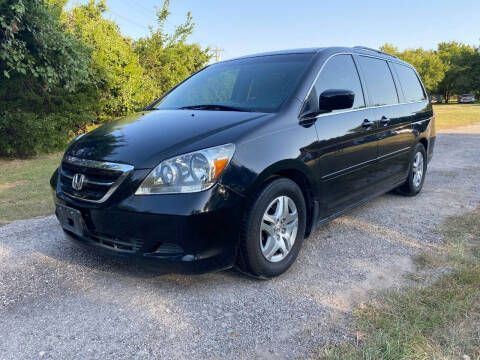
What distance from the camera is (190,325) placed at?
2332 millimetres

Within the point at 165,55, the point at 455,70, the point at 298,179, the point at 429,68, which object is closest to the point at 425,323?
the point at 298,179

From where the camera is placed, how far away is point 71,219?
9.14 feet

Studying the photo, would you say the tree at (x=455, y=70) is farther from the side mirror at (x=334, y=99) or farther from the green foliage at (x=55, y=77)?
the side mirror at (x=334, y=99)

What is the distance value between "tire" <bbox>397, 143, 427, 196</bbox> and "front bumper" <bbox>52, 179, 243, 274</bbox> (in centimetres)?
341

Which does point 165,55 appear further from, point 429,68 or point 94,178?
point 429,68

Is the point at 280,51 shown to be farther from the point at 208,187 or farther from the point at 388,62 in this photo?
the point at 208,187

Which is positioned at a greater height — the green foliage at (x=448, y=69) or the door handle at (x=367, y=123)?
the green foliage at (x=448, y=69)

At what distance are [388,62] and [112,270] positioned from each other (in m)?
3.96

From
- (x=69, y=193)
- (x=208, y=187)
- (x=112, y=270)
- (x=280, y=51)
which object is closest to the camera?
(x=208, y=187)

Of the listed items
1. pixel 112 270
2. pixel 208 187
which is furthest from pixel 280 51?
pixel 112 270

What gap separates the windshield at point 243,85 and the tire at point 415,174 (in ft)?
8.16

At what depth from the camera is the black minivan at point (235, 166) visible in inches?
96.5

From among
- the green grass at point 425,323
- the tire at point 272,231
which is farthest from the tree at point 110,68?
the green grass at point 425,323

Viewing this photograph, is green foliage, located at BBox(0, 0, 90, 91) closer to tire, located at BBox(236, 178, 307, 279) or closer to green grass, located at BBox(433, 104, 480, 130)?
tire, located at BBox(236, 178, 307, 279)
